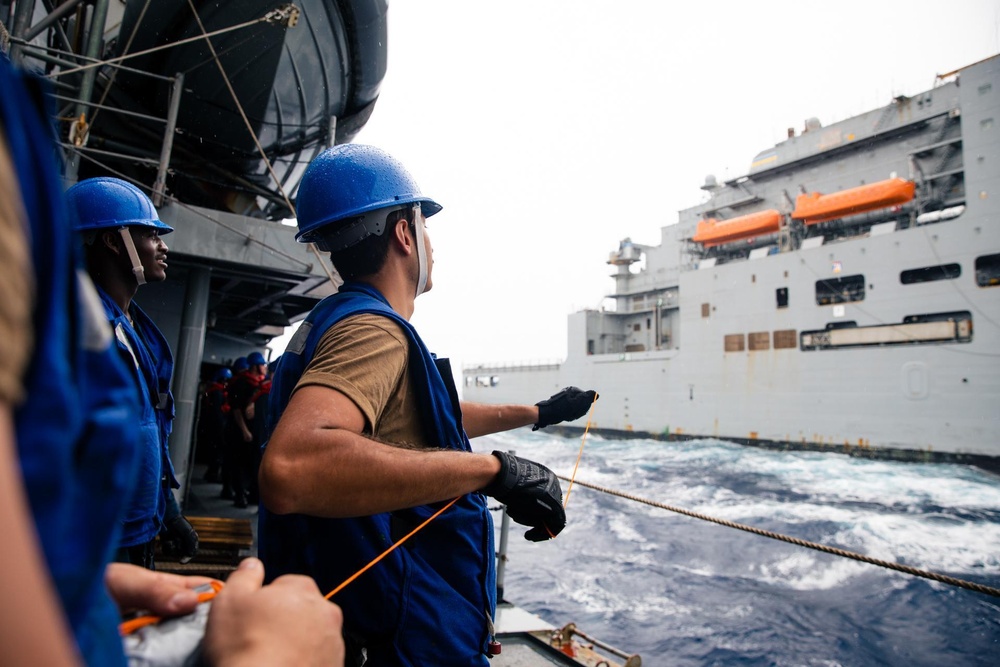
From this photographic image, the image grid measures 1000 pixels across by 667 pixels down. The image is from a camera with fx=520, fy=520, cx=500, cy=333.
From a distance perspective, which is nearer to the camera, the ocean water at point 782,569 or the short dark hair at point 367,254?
the short dark hair at point 367,254

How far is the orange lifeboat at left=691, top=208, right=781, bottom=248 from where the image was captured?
68.8ft

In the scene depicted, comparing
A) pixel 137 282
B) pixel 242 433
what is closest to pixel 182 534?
pixel 137 282

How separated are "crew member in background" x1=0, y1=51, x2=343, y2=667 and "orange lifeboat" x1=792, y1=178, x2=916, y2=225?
866 inches

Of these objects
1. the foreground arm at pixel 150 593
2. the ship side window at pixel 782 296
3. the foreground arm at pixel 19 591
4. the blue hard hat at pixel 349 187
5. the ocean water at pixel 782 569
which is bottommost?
A: the ocean water at pixel 782 569

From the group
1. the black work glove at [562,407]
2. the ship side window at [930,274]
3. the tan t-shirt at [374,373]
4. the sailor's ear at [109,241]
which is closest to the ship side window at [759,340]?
the ship side window at [930,274]

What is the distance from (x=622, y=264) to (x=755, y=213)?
8.03 meters

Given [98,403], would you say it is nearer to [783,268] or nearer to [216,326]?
[216,326]

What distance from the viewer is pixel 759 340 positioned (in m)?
20.1

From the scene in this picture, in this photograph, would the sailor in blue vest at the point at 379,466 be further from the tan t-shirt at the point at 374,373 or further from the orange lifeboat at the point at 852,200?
the orange lifeboat at the point at 852,200

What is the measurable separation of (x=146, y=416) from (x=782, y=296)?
2145cm

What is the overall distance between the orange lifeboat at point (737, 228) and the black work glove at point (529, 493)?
74.4ft

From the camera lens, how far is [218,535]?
4.90 meters

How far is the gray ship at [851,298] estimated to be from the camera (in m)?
15.6

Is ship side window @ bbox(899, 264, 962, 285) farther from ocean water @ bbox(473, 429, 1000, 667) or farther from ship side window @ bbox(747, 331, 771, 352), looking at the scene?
ocean water @ bbox(473, 429, 1000, 667)
